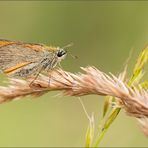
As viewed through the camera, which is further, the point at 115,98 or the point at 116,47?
the point at 116,47

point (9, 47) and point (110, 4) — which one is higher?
point (110, 4)

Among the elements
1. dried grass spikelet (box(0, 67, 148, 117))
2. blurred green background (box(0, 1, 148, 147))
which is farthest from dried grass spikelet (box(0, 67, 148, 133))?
blurred green background (box(0, 1, 148, 147))

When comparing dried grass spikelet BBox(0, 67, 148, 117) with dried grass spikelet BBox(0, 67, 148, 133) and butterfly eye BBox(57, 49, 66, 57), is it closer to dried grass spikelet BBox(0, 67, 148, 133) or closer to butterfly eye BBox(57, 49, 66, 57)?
dried grass spikelet BBox(0, 67, 148, 133)

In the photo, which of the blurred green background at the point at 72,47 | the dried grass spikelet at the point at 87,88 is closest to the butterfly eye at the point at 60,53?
the dried grass spikelet at the point at 87,88

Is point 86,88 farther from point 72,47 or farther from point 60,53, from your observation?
point 72,47

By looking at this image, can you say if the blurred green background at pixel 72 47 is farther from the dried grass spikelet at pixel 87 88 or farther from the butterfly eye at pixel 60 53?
the dried grass spikelet at pixel 87 88

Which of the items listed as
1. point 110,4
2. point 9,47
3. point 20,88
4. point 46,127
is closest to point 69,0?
point 110,4

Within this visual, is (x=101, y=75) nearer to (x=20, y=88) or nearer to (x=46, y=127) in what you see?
(x=20, y=88)
